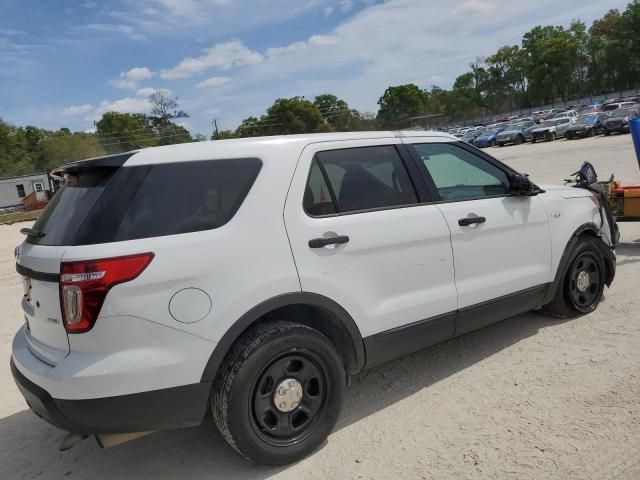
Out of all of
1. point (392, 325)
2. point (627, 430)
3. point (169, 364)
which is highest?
point (169, 364)

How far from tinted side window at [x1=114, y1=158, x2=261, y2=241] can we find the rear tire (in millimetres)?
2966

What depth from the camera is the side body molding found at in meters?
2.68

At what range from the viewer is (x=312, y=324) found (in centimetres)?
317

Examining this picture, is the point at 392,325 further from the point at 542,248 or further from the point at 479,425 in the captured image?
the point at 542,248

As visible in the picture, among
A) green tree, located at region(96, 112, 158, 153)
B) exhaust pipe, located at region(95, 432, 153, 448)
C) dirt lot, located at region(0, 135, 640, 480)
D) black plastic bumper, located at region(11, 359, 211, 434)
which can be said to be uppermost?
green tree, located at region(96, 112, 158, 153)

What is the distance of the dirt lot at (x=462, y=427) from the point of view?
2834 millimetres

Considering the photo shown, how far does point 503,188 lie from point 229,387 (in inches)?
102

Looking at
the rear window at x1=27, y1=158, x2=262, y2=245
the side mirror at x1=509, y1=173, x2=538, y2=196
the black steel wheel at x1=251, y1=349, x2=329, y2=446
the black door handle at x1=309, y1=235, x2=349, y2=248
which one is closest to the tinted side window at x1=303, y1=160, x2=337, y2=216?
the black door handle at x1=309, y1=235, x2=349, y2=248

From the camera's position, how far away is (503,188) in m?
4.10

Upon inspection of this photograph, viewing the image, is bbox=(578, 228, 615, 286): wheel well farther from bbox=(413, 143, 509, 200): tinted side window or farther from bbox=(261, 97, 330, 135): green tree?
bbox=(261, 97, 330, 135): green tree

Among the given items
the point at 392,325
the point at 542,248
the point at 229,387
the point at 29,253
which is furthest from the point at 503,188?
the point at 29,253

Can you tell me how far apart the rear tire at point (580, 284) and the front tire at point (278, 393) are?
2.48 m

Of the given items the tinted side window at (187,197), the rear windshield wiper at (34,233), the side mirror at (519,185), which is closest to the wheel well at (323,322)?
the tinted side window at (187,197)

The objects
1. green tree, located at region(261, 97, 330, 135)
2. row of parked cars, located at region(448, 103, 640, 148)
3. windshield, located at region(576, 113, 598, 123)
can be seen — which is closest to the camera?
row of parked cars, located at region(448, 103, 640, 148)
